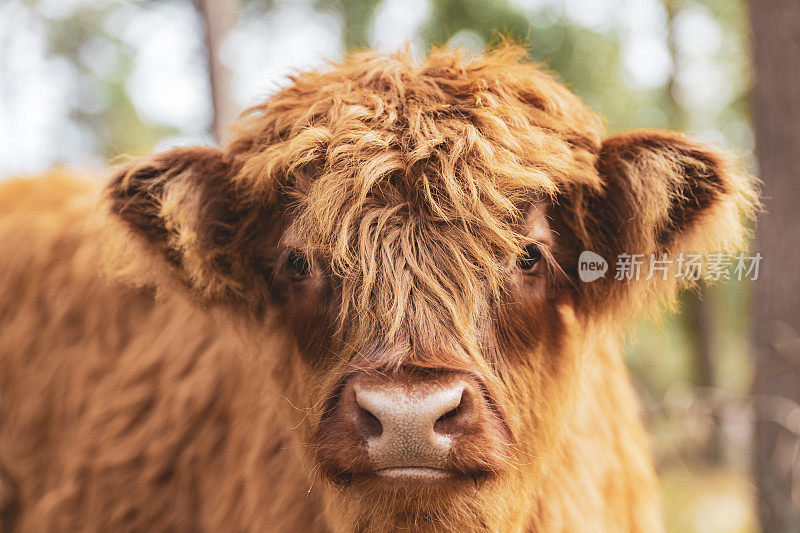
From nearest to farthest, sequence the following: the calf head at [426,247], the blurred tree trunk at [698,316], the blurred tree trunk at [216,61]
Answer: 1. the calf head at [426,247]
2. the blurred tree trunk at [216,61]
3. the blurred tree trunk at [698,316]

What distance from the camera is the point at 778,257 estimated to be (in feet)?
14.5

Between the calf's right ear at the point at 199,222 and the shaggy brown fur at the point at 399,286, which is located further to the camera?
the calf's right ear at the point at 199,222

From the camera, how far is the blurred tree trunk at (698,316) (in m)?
12.0

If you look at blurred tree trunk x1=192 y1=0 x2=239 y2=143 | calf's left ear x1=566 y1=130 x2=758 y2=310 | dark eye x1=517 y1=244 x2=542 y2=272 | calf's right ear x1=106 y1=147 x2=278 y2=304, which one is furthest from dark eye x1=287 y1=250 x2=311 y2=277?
blurred tree trunk x1=192 y1=0 x2=239 y2=143

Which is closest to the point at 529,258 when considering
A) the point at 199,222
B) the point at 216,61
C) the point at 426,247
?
the point at 426,247

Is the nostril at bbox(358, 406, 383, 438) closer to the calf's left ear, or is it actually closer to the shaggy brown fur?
the shaggy brown fur

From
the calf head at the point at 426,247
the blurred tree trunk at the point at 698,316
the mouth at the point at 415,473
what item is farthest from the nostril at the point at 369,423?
the blurred tree trunk at the point at 698,316

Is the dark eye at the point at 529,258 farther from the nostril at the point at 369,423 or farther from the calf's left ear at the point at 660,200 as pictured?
the nostril at the point at 369,423

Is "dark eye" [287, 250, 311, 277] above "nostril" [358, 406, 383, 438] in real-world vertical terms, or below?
above

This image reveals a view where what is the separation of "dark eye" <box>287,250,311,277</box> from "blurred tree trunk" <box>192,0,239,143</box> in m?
5.56

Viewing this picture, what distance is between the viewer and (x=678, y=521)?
7.80m

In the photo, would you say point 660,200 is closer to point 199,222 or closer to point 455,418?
point 455,418

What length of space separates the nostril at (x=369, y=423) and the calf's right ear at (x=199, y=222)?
811 mm

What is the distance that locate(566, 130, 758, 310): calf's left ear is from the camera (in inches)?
86.0
